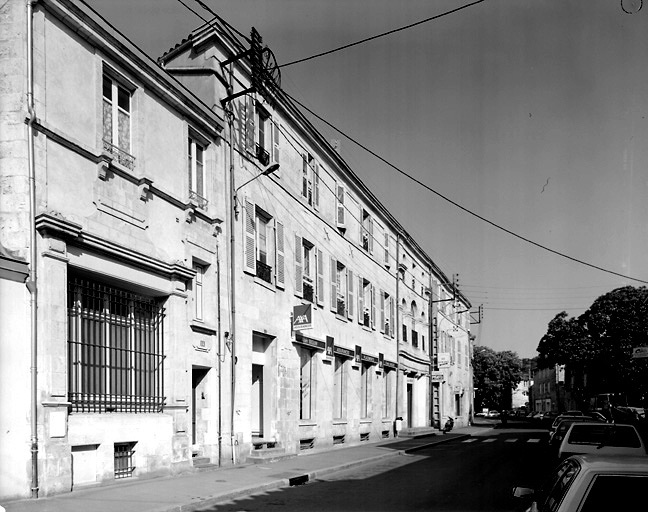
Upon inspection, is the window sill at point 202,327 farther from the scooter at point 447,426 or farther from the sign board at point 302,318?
the scooter at point 447,426

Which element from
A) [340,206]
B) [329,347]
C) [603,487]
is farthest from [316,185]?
[603,487]

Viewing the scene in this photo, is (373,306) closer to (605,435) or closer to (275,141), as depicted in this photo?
(275,141)

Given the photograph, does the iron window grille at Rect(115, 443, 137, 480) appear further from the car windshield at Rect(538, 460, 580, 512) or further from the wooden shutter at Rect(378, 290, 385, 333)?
the wooden shutter at Rect(378, 290, 385, 333)

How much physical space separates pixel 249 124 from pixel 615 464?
56.8ft

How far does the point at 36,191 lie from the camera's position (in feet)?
39.5

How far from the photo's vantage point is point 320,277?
87.2ft

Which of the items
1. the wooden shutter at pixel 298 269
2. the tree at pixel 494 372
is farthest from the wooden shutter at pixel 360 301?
the tree at pixel 494 372

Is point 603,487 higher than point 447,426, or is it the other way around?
point 603,487

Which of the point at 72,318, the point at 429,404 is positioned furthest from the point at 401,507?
the point at 429,404

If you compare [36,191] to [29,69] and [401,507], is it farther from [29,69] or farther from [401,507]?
[401,507]

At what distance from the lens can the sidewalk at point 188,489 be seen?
10812mm

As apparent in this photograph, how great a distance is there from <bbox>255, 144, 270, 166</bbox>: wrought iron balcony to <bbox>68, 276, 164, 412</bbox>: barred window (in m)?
7.02

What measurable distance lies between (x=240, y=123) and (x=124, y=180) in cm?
633

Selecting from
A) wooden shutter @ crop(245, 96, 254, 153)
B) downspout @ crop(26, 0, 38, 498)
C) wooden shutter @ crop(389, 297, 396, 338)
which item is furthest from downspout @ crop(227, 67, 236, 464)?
wooden shutter @ crop(389, 297, 396, 338)
